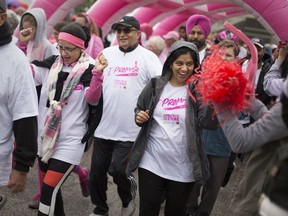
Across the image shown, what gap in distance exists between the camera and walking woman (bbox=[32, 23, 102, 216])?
4031 millimetres

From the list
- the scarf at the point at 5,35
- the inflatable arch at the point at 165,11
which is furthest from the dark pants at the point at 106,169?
the inflatable arch at the point at 165,11

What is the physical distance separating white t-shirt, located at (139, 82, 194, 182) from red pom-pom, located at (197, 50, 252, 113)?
3.07 feet

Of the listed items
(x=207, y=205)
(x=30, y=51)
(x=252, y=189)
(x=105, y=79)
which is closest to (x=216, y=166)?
(x=207, y=205)

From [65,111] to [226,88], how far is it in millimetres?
1924

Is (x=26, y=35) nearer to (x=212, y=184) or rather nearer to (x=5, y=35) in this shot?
(x=5, y=35)

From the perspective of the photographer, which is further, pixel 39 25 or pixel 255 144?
pixel 39 25

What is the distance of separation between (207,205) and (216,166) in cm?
39

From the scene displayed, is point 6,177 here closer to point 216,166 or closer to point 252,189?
point 252,189

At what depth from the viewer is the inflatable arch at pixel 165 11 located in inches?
217

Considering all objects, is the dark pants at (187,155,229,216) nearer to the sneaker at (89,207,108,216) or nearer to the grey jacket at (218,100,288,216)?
the sneaker at (89,207,108,216)

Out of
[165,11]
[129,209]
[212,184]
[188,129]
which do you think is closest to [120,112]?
[129,209]

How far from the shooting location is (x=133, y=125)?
15.7 ft

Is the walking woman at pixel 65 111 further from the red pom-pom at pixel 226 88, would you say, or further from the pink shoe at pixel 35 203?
the red pom-pom at pixel 226 88

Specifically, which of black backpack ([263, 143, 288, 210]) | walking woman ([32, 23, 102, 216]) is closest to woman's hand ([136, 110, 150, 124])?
walking woman ([32, 23, 102, 216])
